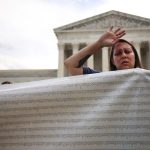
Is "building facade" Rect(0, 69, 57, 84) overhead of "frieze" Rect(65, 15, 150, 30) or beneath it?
beneath

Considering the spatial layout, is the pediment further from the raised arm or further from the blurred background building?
the raised arm

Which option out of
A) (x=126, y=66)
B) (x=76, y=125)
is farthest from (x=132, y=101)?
(x=126, y=66)

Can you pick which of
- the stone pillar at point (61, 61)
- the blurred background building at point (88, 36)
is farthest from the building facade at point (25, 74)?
the stone pillar at point (61, 61)

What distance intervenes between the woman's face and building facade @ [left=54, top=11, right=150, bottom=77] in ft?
108

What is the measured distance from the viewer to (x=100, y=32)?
120 feet

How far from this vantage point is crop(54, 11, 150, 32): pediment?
36375 millimetres

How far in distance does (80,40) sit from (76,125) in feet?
115

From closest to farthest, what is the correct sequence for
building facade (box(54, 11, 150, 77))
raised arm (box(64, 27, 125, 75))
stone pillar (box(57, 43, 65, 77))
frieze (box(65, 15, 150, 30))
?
raised arm (box(64, 27, 125, 75))
stone pillar (box(57, 43, 65, 77))
building facade (box(54, 11, 150, 77))
frieze (box(65, 15, 150, 30))

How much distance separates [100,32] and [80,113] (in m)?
35.4

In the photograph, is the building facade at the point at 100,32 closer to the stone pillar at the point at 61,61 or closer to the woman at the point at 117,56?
the stone pillar at the point at 61,61

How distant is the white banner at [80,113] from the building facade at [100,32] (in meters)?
33.8

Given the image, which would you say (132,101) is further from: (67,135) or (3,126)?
(3,126)

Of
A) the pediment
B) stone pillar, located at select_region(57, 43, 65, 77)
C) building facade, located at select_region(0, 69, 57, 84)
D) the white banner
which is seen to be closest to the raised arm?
the white banner

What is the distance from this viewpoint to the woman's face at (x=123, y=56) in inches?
99.1
